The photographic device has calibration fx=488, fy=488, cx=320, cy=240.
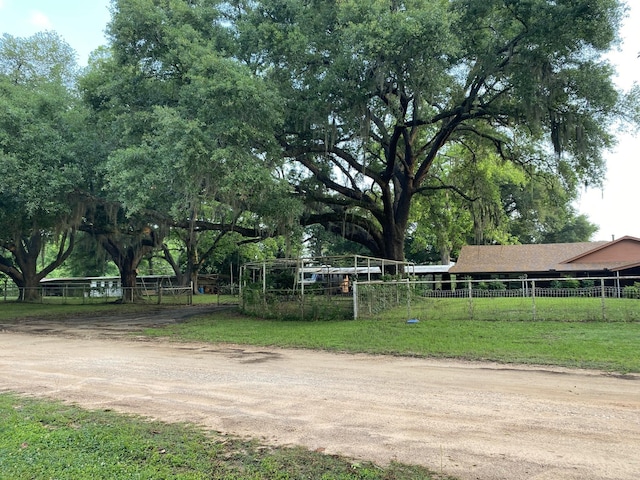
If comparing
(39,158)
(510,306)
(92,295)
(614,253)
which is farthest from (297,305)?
(614,253)

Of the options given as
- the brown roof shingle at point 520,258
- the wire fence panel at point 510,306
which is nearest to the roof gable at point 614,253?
the brown roof shingle at point 520,258

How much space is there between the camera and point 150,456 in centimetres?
438

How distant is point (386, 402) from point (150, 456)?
3.21 m

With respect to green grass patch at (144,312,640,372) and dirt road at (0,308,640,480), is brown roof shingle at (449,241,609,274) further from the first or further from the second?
dirt road at (0,308,640,480)

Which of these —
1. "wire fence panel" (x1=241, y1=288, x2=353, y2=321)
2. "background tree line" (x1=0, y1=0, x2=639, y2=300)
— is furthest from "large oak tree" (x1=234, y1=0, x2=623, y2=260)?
"wire fence panel" (x1=241, y1=288, x2=353, y2=321)

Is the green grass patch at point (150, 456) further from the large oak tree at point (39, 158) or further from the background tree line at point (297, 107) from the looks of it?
the large oak tree at point (39, 158)

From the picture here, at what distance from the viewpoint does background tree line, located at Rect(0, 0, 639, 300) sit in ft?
45.0

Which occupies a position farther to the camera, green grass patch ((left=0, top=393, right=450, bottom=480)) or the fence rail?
the fence rail

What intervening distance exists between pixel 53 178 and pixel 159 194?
17.3ft

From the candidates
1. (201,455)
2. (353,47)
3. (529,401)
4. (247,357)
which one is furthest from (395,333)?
(201,455)

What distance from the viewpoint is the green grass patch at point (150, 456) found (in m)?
4.00

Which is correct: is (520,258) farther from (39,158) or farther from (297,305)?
(39,158)

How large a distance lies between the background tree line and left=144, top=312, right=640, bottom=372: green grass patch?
3.96 meters

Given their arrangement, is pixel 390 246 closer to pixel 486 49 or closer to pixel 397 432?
pixel 486 49
